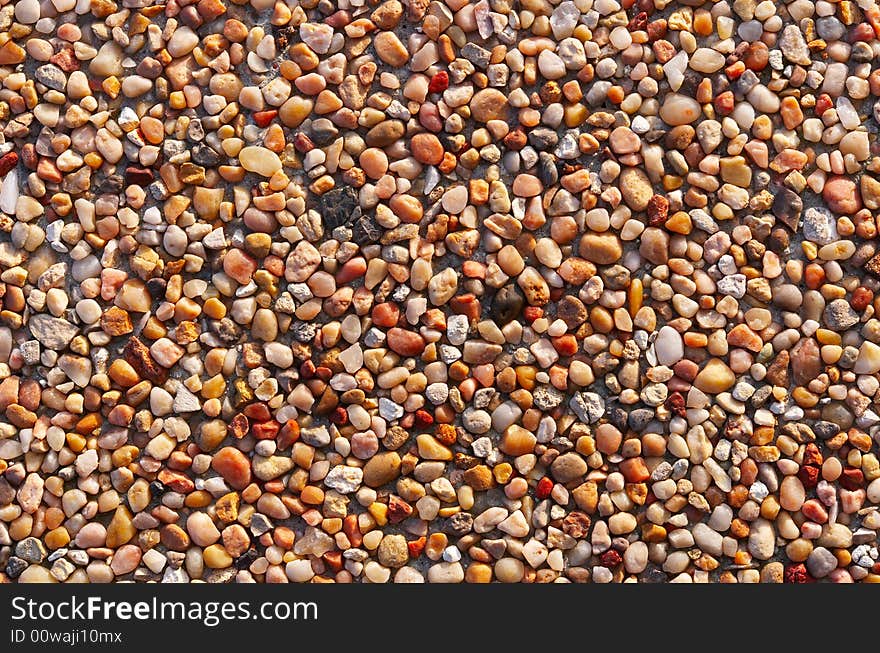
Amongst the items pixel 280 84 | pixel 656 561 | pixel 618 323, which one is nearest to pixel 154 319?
pixel 280 84

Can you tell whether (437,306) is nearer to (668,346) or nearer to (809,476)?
(668,346)

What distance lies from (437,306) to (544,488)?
0.25 metres

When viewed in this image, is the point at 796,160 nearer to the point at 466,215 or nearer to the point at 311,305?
the point at 466,215

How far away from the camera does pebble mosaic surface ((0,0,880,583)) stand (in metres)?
1.18

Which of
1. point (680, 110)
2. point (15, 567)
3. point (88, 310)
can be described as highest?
point (680, 110)

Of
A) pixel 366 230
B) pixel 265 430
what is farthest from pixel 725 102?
pixel 265 430

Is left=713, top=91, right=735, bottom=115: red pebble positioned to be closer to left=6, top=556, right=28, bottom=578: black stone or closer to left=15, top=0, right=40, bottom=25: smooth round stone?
left=15, top=0, right=40, bottom=25: smooth round stone

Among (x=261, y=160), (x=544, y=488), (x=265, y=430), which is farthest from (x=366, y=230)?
(x=544, y=488)

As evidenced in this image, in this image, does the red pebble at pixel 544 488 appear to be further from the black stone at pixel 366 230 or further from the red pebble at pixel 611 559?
the black stone at pixel 366 230

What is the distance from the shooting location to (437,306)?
1185 mm

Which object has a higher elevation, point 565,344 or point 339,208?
point 339,208

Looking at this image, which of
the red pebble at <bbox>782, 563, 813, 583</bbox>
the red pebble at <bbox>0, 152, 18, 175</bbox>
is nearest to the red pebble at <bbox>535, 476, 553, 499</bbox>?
the red pebble at <bbox>782, 563, 813, 583</bbox>

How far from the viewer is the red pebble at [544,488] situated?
1.18 metres

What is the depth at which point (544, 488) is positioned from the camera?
118 cm
